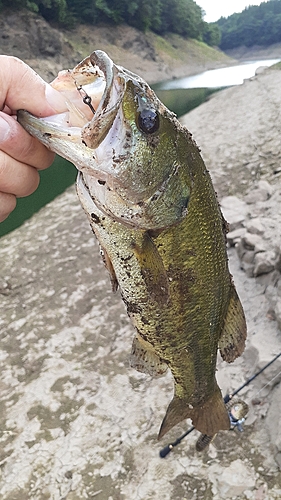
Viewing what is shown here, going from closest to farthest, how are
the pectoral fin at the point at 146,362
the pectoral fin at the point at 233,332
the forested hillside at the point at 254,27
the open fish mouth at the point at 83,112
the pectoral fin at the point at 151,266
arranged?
the open fish mouth at the point at 83,112 → the pectoral fin at the point at 151,266 → the pectoral fin at the point at 233,332 → the pectoral fin at the point at 146,362 → the forested hillside at the point at 254,27

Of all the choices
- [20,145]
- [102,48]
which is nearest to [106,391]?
[20,145]

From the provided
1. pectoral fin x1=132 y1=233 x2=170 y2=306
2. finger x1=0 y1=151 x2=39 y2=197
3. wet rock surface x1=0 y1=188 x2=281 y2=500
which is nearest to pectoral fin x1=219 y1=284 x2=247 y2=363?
pectoral fin x1=132 y1=233 x2=170 y2=306

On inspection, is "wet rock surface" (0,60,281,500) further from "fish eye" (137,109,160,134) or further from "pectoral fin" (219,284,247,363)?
"fish eye" (137,109,160,134)

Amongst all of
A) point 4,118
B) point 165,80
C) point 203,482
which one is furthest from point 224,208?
point 165,80

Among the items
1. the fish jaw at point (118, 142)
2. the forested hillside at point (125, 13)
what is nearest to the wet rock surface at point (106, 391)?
the fish jaw at point (118, 142)

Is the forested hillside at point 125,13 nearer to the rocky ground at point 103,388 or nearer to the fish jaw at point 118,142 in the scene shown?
the rocky ground at point 103,388

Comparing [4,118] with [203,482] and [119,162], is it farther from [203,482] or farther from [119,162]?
[203,482]

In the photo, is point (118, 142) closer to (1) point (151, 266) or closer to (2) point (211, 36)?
(1) point (151, 266)
